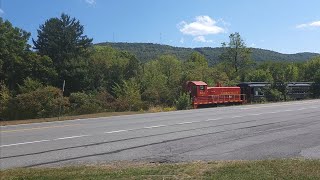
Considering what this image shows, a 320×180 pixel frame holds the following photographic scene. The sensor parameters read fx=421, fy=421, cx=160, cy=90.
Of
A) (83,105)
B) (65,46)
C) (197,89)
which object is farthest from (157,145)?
(65,46)

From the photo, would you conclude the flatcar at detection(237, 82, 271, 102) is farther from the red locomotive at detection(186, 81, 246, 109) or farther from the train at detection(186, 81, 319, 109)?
the red locomotive at detection(186, 81, 246, 109)

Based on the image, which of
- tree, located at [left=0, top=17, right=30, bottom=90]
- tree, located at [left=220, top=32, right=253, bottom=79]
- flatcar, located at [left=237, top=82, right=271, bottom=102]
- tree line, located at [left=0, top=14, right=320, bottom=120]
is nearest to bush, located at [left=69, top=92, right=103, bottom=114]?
tree line, located at [left=0, top=14, right=320, bottom=120]

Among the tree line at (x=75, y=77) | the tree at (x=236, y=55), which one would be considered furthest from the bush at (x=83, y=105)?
the tree at (x=236, y=55)

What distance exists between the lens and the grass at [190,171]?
24.0 ft

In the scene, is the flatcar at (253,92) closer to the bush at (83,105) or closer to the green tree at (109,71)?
the bush at (83,105)

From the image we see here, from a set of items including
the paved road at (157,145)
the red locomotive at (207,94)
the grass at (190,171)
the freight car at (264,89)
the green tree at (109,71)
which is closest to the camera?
the grass at (190,171)

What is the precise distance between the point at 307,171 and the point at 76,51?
71.6m

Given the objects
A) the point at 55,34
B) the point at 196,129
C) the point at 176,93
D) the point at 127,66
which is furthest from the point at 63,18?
the point at 196,129

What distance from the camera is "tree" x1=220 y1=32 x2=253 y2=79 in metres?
98.0

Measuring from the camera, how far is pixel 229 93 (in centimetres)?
4653

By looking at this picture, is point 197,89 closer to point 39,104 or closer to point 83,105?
point 83,105

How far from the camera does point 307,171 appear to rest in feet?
24.9

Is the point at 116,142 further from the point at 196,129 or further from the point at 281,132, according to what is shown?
the point at 281,132

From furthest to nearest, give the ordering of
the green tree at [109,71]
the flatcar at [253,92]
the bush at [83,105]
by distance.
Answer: the green tree at [109,71]
the flatcar at [253,92]
the bush at [83,105]
